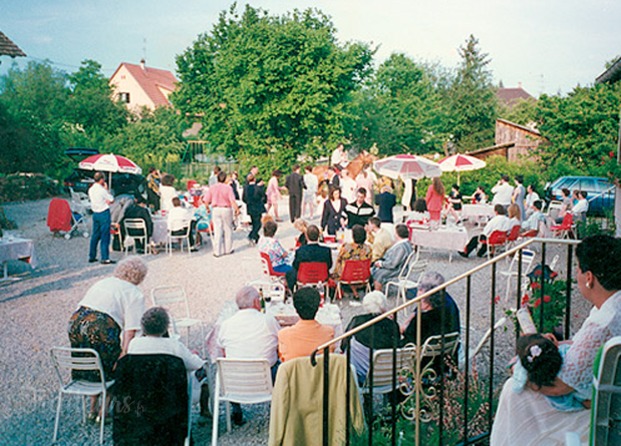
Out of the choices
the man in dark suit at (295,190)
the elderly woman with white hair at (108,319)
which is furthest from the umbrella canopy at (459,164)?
the elderly woman with white hair at (108,319)

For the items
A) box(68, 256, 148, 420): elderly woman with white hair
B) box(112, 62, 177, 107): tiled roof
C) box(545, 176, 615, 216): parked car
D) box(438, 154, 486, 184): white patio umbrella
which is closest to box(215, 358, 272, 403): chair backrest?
box(68, 256, 148, 420): elderly woman with white hair

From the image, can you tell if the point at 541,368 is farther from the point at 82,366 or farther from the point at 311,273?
the point at 311,273

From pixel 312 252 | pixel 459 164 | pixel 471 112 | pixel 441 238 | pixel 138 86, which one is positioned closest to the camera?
pixel 312 252

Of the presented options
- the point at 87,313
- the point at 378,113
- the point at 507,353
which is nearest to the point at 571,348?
the point at 87,313

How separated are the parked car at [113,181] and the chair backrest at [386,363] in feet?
39.7

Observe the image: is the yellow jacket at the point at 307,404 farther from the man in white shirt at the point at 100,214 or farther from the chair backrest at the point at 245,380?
the man in white shirt at the point at 100,214

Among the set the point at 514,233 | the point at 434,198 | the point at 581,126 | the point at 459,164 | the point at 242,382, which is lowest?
the point at 242,382

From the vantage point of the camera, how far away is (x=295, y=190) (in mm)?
16906

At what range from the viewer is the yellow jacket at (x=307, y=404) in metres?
3.89

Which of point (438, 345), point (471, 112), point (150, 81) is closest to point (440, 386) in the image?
point (438, 345)

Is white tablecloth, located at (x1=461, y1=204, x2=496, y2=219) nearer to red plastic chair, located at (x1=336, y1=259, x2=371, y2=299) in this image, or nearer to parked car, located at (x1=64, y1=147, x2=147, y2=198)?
parked car, located at (x1=64, y1=147, x2=147, y2=198)

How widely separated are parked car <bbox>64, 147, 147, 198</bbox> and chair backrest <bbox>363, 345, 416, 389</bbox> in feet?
39.7

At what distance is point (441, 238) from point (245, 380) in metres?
8.15

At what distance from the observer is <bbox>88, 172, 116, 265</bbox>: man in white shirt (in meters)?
11.1
